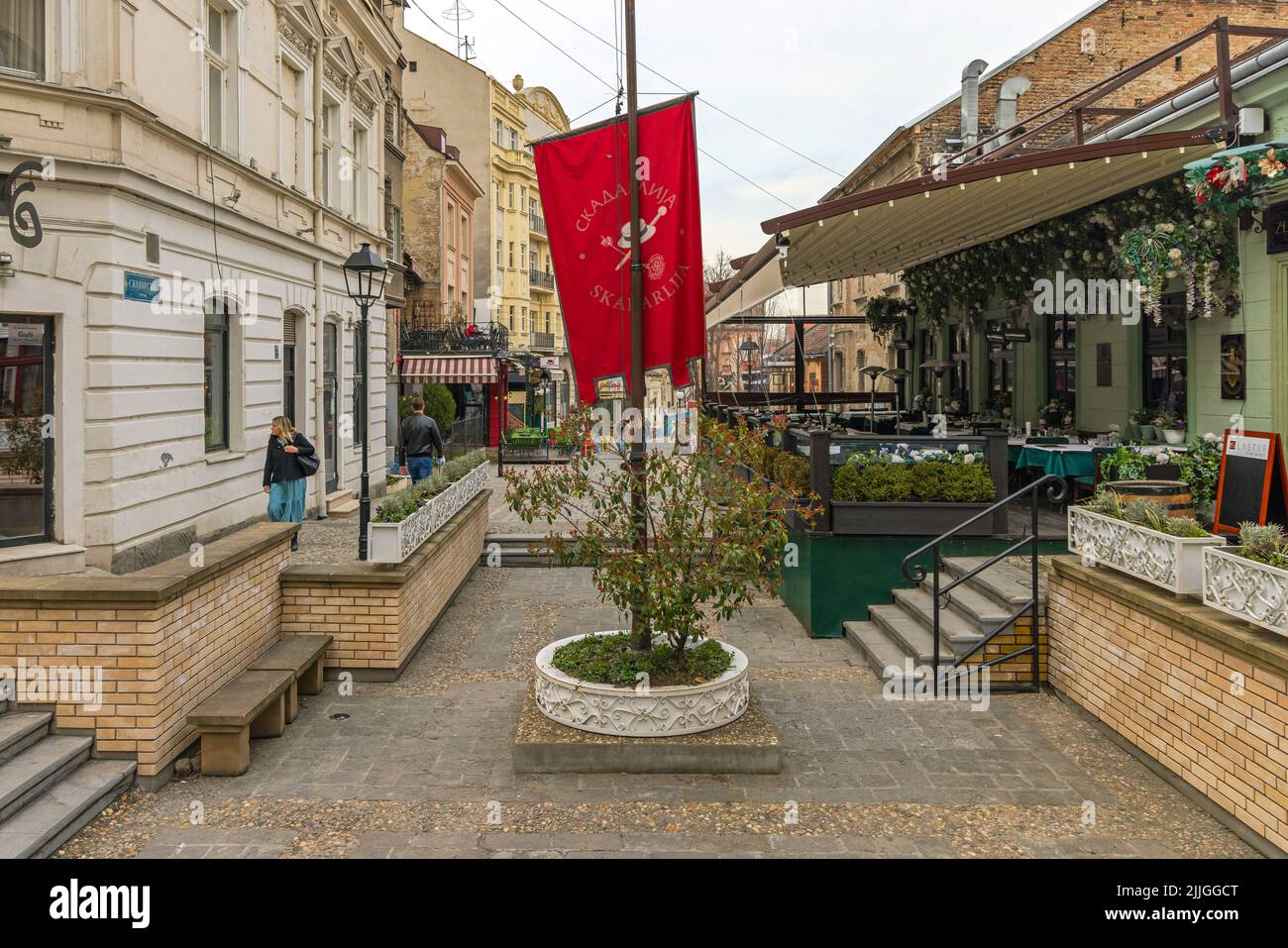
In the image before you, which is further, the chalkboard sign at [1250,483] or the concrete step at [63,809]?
the chalkboard sign at [1250,483]

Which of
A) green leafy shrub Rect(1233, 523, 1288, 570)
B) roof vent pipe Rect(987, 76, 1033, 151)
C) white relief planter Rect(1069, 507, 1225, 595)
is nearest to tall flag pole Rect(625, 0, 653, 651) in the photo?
white relief planter Rect(1069, 507, 1225, 595)

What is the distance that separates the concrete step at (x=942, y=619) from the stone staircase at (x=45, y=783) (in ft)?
19.7

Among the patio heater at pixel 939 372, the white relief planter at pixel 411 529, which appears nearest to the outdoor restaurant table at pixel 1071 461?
the patio heater at pixel 939 372

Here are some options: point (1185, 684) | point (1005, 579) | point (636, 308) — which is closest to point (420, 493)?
point (636, 308)

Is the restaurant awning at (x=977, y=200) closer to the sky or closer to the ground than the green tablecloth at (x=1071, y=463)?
closer to the sky

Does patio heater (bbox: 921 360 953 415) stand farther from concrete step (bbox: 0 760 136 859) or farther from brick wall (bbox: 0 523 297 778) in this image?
concrete step (bbox: 0 760 136 859)

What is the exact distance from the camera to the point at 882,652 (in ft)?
27.4

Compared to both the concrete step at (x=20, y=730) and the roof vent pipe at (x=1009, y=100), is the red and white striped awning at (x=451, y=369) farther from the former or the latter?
the concrete step at (x=20, y=730)

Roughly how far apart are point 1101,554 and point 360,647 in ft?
19.1

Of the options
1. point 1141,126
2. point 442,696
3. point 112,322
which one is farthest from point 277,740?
point 1141,126

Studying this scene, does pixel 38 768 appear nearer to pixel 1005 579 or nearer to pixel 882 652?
pixel 882 652

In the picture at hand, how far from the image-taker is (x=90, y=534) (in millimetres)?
8469

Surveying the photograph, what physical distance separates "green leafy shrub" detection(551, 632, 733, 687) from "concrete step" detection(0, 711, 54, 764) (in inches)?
120

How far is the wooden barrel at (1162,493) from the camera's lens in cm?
682
